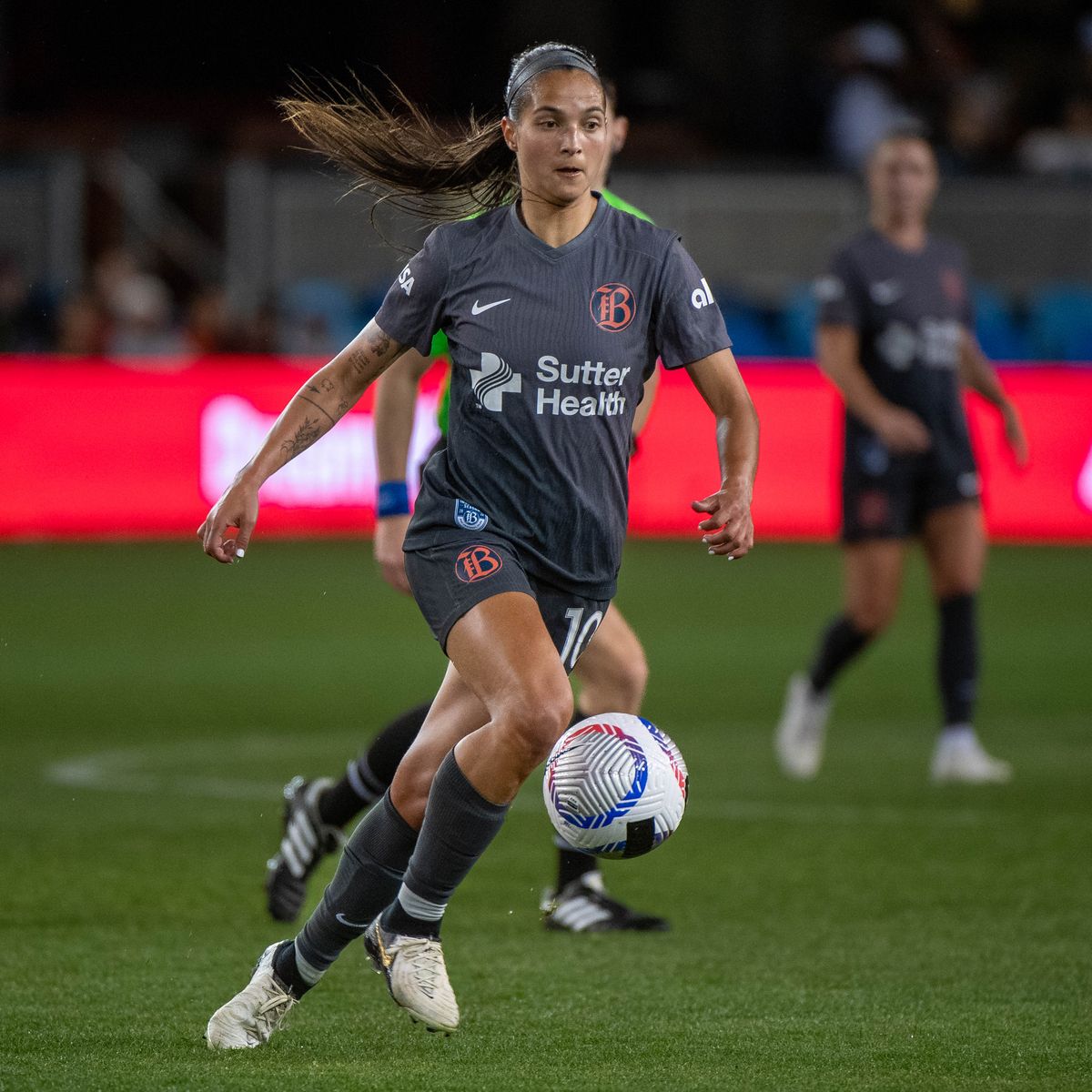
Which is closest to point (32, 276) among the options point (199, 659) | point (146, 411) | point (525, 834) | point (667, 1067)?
point (146, 411)

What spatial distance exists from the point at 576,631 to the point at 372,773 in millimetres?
1433

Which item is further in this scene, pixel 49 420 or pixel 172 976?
pixel 49 420

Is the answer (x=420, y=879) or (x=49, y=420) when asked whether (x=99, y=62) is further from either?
(x=420, y=879)

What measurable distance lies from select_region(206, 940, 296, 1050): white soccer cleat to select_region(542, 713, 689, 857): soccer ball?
2.42 feet

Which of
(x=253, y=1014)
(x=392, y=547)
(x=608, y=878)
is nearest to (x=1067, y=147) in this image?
(x=608, y=878)

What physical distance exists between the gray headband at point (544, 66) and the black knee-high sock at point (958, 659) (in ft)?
15.0

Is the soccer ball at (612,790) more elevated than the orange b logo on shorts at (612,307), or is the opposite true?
the orange b logo on shorts at (612,307)

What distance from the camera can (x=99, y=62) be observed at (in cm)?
2491

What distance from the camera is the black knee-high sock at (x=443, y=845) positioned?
15.1 feet

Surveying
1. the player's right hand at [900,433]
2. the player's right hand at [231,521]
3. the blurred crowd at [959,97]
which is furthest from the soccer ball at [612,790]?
the blurred crowd at [959,97]

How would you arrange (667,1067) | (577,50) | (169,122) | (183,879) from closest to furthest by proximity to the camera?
(667,1067) → (577,50) → (183,879) → (169,122)

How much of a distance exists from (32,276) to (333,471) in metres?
4.15

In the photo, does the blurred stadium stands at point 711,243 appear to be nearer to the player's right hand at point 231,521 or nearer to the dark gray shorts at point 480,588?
the dark gray shorts at point 480,588

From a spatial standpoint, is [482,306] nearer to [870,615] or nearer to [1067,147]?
[870,615]
